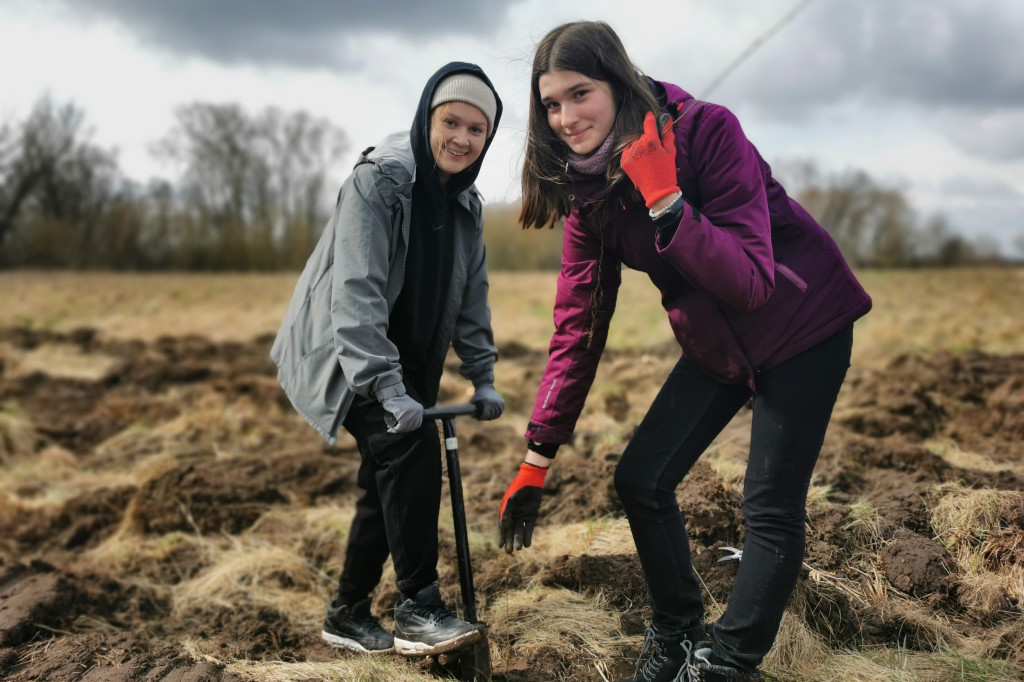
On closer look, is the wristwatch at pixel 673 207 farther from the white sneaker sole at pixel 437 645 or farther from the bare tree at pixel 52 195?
Answer: the bare tree at pixel 52 195

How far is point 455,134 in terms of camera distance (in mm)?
3025

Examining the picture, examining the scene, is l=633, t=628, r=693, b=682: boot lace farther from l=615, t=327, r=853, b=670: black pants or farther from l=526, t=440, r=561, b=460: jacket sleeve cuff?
l=526, t=440, r=561, b=460: jacket sleeve cuff

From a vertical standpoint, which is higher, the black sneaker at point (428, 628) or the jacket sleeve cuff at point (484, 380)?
the jacket sleeve cuff at point (484, 380)

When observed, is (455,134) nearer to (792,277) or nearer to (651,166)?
(651,166)

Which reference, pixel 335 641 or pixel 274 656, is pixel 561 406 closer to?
pixel 335 641

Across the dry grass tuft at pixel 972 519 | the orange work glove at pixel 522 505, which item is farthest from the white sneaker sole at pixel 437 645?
the dry grass tuft at pixel 972 519

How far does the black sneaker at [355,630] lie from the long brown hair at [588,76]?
75.0 inches

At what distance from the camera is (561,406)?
294cm

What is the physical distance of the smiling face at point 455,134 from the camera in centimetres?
302

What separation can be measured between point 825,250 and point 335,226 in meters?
1.70

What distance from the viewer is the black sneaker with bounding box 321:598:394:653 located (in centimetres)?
338

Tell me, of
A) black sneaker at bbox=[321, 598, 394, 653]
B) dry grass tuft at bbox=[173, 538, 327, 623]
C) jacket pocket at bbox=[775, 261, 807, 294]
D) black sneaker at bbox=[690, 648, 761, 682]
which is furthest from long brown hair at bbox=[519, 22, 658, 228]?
dry grass tuft at bbox=[173, 538, 327, 623]

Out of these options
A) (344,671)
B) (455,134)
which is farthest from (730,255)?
(344,671)

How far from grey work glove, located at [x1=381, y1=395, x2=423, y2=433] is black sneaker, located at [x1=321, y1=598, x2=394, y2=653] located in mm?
950
